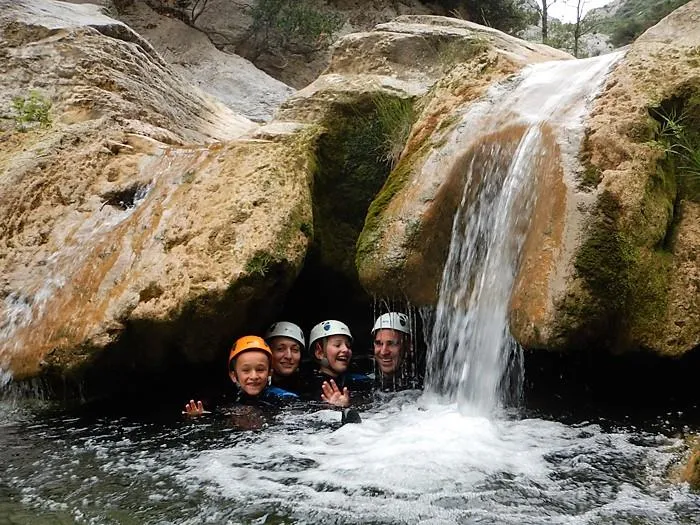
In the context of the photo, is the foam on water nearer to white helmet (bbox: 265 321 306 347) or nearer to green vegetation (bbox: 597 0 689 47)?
white helmet (bbox: 265 321 306 347)

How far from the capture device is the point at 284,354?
6.41m

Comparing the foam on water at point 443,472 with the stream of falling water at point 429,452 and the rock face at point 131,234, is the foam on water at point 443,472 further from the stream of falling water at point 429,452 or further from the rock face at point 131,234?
Answer: the rock face at point 131,234

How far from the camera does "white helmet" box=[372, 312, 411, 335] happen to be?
637 centimetres

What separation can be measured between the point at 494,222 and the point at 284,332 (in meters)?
2.38

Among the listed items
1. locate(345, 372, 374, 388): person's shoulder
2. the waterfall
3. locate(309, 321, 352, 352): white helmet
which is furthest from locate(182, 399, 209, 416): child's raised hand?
the waterfall

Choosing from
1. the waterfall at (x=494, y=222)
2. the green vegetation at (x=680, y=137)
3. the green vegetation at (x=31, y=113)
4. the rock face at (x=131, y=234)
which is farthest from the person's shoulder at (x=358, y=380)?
the green vegetation at (x=31, y=113)

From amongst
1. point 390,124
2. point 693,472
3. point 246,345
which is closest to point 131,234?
point 246,345

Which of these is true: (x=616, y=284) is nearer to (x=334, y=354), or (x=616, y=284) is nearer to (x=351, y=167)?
(x=334, y=354)

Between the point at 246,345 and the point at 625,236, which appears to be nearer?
the point at 625,236

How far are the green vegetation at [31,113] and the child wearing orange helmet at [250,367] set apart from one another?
4260 mm

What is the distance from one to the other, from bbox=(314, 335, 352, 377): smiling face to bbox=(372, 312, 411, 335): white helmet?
40 cm

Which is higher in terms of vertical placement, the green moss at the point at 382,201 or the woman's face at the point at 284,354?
the green moss at the point at 382,201

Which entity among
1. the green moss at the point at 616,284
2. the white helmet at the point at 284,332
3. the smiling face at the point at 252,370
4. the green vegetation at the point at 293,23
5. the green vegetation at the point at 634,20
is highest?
the green vegetation at the point at 634,20

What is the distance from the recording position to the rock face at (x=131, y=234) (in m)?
5.52
